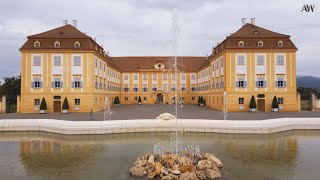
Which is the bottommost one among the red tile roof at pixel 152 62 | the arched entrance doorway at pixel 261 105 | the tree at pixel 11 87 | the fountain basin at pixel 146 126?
the fountain basin at pixel 146 126

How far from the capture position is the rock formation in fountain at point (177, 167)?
35.0 feet

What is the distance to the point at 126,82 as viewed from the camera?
61500 mm

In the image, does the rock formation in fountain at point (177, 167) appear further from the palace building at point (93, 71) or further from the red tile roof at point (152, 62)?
the red tile roof at point (152, 62)

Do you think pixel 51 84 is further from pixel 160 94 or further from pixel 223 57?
pixel 160 94

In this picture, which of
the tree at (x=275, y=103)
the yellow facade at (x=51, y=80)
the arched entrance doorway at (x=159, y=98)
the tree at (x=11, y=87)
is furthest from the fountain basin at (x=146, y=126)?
the arched entrance doorway at (x=159, y=98)

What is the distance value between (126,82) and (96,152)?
47119 mm

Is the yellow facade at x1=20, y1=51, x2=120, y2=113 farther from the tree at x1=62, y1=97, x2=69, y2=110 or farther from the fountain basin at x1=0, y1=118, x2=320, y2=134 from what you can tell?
the fountain basin at x1=0, y1=118, x2=320, y2=134

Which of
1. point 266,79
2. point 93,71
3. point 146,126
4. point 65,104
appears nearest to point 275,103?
point 266,79

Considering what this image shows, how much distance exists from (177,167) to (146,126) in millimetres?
9702

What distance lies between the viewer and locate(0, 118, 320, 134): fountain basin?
19.8 meters

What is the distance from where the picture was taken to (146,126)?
20562 mm

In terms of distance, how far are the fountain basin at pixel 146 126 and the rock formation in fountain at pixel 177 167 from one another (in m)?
8.21

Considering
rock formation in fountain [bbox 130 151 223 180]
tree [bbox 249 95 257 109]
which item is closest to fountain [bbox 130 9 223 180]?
rock formation in fountain [bbox 130 151 223 180]

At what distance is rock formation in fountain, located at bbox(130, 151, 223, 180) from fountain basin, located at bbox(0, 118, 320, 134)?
26.9ft
